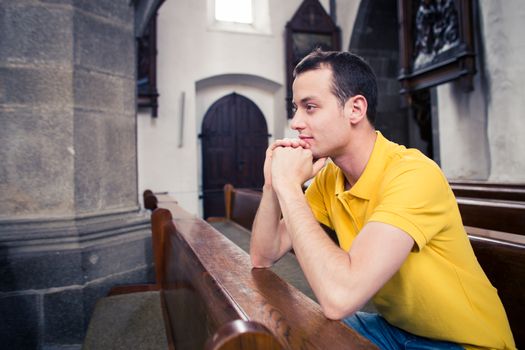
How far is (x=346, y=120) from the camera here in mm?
1315

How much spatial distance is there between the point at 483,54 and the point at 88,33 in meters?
3.58

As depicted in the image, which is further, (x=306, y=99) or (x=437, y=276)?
(x=306, y=99)

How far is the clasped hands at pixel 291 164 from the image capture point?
130 centimetres

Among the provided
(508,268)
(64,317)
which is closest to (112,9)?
(64,317)

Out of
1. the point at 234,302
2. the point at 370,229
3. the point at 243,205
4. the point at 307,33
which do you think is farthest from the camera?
the point at 307,33

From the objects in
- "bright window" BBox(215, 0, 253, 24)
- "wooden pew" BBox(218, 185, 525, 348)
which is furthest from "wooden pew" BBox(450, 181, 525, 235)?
"bright window" BBox(215, 0, 253, 24)

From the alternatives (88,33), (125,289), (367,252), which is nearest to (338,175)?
(367,252)

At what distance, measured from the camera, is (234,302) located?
0.89 metres

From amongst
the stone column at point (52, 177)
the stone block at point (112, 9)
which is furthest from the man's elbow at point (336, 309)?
the stone block at point (112, 9)

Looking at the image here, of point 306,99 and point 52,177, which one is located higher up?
point 306,99

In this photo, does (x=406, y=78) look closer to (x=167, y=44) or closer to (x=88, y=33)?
(x=88, y=33)

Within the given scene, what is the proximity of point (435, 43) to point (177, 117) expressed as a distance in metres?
4.23

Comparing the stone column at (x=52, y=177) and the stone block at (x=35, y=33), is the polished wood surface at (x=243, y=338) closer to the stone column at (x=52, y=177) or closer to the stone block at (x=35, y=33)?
the stone column at (x=52, y=177)

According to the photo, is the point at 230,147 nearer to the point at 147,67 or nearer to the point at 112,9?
the point at 147,67
